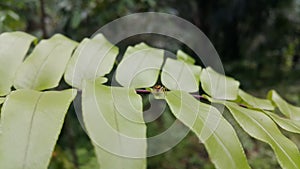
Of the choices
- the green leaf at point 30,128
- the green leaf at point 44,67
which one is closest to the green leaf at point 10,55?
the green leaf at point 44,67

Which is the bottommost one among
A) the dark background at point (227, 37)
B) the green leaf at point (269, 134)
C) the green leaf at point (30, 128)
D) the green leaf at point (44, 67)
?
the green leaf at point (30, 128)

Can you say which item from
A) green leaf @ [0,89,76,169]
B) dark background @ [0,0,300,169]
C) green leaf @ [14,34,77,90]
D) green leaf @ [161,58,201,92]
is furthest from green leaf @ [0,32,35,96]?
dark background @ [0,0,300,169]

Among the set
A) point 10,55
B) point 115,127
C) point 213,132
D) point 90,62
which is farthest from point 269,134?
point 10,55

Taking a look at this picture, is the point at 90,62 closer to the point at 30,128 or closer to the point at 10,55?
the point at 10,55

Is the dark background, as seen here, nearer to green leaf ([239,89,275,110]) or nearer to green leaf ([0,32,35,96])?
green leaf ([0,32,35,96])

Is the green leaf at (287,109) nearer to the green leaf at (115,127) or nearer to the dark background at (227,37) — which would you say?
the green leaf at (115,127)

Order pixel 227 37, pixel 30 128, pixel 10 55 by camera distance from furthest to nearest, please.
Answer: pixel 227 37 → pixel 10 55 → pixel 30 128

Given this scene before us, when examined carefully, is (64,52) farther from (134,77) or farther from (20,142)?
(20,142)
